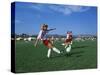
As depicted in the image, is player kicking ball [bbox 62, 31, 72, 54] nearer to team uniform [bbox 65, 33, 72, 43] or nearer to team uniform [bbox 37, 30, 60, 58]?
team uniform [bbox 65, 33, 72, 43]

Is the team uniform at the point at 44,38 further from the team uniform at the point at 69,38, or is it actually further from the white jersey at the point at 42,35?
the team uniform at the point at 69,38

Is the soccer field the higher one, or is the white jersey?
the white jersey

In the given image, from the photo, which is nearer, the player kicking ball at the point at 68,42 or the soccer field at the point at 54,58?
the soccer field at the point at 54,58

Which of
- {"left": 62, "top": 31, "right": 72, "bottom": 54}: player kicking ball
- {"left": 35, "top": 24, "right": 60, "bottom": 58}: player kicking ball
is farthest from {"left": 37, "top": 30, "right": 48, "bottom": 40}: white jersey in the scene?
{"left": 62, "top": 31, "right": 72, "bottom": 54}: player kicking ball

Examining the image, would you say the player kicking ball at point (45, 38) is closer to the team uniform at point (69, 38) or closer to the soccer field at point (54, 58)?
the soccer field at point (54, 58)

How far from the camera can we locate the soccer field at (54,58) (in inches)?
102

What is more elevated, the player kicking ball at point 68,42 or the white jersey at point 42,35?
the white jersey at point 42,35

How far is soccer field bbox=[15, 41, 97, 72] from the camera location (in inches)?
102

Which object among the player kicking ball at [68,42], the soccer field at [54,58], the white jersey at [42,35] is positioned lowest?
the soccer field at [54,58]

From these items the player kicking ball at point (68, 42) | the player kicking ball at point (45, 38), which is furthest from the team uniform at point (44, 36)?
the player kicking ball at point (68, 42)

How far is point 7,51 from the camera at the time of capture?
256 cm

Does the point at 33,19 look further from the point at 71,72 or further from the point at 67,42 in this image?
the point at 71,72

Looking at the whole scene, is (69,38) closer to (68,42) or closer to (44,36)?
(68,42)

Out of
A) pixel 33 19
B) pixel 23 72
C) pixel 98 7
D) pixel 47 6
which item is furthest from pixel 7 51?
pixel 98 7
